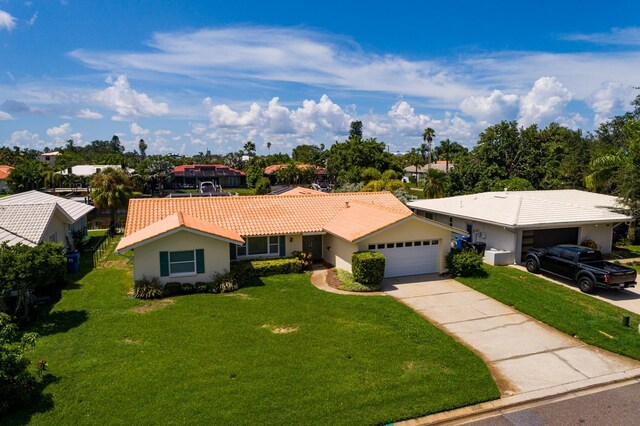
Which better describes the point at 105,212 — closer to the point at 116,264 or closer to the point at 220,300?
the point at 116,264

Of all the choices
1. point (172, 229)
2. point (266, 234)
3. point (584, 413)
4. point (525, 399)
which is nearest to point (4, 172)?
point (266, 234)

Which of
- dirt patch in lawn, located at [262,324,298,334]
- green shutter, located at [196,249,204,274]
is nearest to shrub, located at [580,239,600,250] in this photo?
dirt patch in lawn, located at [262,324,298,334]

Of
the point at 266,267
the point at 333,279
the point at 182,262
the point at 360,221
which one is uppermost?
the point at 360,221

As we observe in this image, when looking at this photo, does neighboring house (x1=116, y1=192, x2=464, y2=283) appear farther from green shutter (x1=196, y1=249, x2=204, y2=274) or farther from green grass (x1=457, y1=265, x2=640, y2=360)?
green grass (x1=457, y1=265, x2=640, y2=360)

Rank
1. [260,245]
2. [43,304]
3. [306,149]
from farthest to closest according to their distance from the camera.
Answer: [306,149]
[260,245]
[43,304]

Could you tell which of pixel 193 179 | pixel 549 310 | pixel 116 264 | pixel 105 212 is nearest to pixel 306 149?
pixel 193 179

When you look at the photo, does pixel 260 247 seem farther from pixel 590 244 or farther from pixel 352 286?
pixel 590 244
